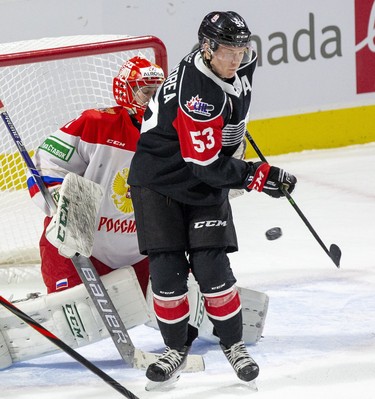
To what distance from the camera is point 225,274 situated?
2.80m

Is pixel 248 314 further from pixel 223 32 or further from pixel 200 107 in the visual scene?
pixel 223 32

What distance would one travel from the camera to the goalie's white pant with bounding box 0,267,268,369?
10.1 ft

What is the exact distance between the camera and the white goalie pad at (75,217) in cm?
295

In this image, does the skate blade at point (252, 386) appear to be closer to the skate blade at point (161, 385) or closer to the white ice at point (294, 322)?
the white ice at point (294, 322)

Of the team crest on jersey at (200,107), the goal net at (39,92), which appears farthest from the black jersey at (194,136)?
the goal net at (39,92)

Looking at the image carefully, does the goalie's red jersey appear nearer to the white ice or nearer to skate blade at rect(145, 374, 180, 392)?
the white ice

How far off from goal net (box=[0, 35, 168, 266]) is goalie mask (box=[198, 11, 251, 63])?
1117 millimetres

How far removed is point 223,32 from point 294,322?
110cm

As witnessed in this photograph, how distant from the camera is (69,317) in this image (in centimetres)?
308

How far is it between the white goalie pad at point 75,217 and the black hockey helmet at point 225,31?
0.59 meters

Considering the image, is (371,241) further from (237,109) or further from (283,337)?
(237,109)

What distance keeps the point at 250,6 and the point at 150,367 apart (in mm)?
3010

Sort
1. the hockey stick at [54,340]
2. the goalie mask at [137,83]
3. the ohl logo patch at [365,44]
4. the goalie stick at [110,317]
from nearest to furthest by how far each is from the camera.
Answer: the hockey stick at [54,340] < the goalie stick at [110,317] < the goalie mask at [137,83] < the ohl logo patch at [365,44]

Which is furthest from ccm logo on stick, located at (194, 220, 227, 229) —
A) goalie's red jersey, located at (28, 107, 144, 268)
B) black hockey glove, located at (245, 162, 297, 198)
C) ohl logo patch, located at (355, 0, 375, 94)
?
ohl logo patch, located at (355, 0, 375, 94)
